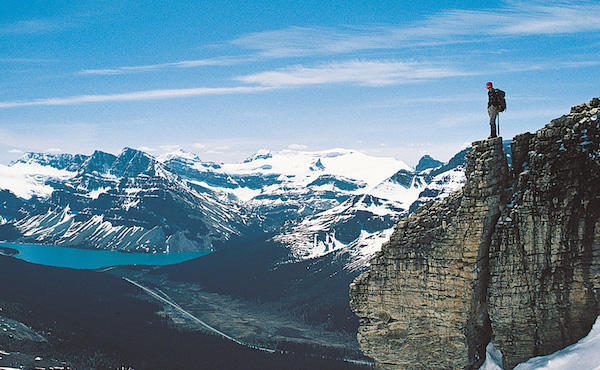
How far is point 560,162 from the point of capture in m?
23.8

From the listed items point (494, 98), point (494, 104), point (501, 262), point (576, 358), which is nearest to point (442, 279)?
point (501, 262)

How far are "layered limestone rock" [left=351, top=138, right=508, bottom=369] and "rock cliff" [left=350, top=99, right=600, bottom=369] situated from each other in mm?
48

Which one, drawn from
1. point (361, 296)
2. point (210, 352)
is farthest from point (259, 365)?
point (361, 296)

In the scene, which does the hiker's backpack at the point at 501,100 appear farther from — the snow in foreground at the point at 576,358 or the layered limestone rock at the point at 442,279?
the snow in foreground at the point at 576,358

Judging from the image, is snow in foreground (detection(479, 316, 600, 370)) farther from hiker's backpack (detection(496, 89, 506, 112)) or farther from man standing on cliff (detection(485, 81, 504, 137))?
hiker's backpack (detection(496, 89, 506, 112))

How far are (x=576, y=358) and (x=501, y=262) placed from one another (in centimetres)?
478

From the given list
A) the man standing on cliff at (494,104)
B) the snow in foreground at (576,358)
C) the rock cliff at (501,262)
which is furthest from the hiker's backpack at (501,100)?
the snow in foreground at (576,358)

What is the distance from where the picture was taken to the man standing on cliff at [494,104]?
27141mm

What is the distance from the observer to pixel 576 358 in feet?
75.2

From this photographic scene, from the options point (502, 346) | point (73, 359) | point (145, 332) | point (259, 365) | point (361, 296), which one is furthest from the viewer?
point (145, 332)

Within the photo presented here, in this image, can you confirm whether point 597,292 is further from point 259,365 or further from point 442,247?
point 259,365

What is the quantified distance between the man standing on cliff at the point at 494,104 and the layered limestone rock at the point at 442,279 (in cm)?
163

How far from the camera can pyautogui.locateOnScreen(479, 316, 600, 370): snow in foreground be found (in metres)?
22.5

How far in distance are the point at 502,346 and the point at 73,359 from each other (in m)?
132
